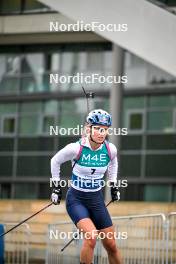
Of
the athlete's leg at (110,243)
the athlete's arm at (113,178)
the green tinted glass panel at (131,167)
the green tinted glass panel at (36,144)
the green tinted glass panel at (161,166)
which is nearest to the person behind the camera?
the athlete's leg at (110,243)

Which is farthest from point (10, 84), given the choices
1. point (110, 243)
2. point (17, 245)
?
point (110, 243)

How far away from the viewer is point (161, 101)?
24.2m

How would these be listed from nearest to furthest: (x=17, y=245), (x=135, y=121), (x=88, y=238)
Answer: (x=88, y=238), (x=17, y=245), (x=135, y=121)

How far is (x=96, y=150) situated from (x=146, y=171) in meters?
15.9

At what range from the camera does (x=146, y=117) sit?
24422 mm

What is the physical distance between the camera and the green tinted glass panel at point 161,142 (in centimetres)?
2392

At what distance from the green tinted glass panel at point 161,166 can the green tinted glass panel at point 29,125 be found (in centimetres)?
403

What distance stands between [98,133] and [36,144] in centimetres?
1765

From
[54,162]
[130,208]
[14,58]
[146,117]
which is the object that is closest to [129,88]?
[146,117]

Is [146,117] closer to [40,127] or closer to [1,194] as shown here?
[40,127]

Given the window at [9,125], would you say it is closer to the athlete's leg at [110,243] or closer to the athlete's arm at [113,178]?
the athlete's arm at [113,178]

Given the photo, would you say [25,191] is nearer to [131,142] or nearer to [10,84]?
[10,84]

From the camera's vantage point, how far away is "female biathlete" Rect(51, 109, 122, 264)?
8.28 m

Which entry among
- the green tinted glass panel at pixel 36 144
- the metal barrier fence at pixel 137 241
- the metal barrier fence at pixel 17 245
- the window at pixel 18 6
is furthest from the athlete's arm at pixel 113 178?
the green tinted glass panel at pixel 36 144
